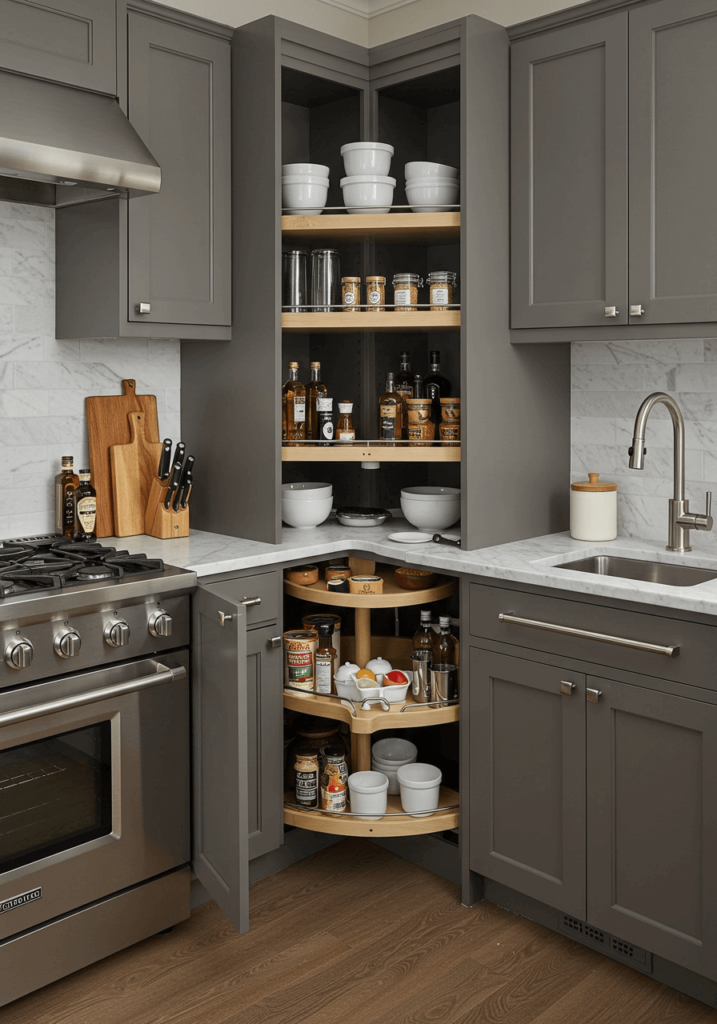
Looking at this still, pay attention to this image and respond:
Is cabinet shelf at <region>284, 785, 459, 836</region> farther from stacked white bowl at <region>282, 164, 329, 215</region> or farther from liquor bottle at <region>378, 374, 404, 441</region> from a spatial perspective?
stacked white bowl at <region>282, 164, 329, 215</region>

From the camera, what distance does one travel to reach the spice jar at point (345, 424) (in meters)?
2.82

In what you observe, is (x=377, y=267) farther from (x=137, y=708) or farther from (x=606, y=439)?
(x=137, y=708)

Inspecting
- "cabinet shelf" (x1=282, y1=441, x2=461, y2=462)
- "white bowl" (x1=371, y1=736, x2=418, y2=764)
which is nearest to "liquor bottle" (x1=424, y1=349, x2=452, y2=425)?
"cabinet shelf" (x1=282, y1=441, x2=461, y2=462)

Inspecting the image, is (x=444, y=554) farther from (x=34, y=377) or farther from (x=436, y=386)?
(x=34, y=377)

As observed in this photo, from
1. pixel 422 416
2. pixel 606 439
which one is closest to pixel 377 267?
pixel 422 416

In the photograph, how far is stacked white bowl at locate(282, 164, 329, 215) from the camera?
2664mm

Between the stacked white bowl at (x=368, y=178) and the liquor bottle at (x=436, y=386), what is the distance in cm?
48

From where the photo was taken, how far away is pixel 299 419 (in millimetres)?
2834

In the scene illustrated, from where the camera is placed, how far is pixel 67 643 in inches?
81.7

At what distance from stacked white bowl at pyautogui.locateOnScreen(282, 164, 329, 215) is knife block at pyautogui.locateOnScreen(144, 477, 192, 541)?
879 mm

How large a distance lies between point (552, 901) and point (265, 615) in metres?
1.04

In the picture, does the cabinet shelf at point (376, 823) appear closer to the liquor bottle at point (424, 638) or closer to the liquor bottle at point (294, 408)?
the liquor bottle at point (424, 638)

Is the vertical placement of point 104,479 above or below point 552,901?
above

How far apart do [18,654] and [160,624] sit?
1.21 ft
